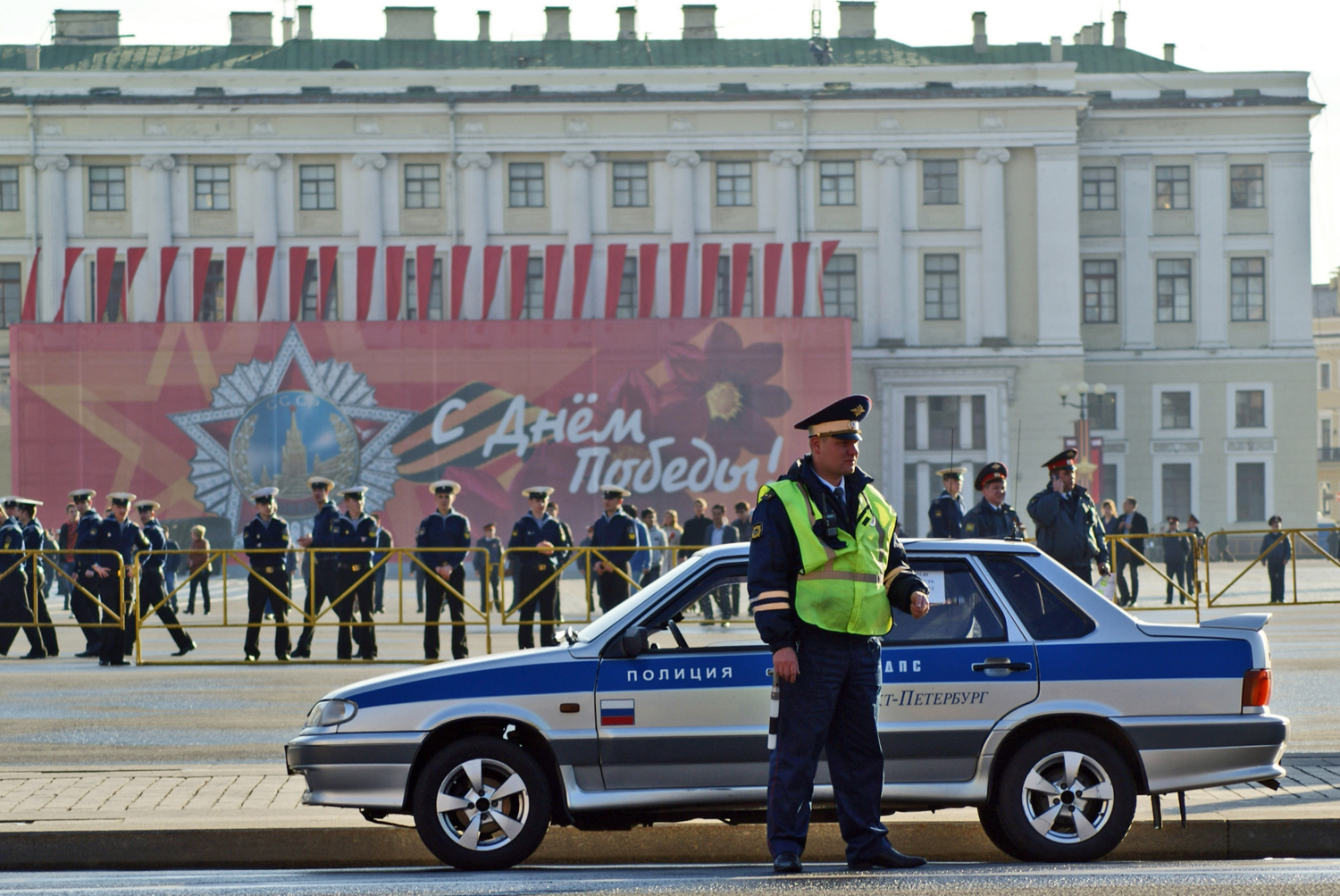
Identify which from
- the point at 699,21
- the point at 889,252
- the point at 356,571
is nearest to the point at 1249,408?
the point at 889,252

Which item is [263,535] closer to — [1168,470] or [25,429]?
[25,429]

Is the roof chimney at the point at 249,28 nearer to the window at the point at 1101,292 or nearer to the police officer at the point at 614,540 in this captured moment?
the window at the point at 1101,292

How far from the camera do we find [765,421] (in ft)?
138

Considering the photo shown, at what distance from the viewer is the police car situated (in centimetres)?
653

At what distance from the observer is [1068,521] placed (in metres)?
12.4

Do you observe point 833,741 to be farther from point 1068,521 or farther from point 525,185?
point 525,185

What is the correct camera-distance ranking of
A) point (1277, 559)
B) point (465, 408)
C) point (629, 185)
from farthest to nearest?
point (629, 185)
point (465, 408)
point (1277, 559)

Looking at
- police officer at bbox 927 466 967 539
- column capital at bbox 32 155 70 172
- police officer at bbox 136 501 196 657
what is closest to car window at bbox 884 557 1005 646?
police officer at bbox 927 466 967 539

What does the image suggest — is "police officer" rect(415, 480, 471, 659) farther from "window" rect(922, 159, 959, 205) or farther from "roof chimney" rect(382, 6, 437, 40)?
"roof chimney" rect(382, 6, 437, 40)

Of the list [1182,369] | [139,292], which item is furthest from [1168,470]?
[139,292]

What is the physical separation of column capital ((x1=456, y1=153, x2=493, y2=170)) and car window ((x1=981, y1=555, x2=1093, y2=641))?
4801 centimetres

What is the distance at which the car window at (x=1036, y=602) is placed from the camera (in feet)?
22.0

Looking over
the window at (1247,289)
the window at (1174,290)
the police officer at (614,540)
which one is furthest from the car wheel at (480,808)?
the window at (1247,289)

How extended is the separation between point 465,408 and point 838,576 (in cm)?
3646
